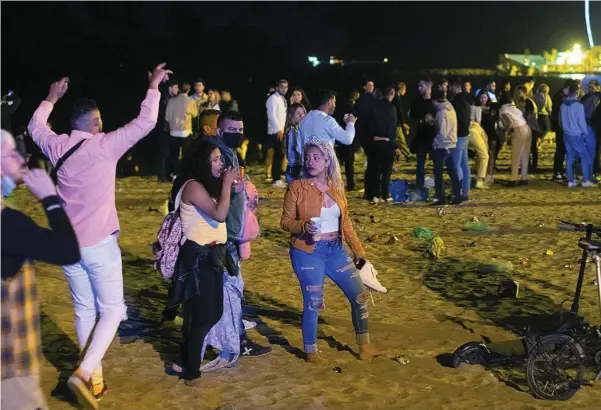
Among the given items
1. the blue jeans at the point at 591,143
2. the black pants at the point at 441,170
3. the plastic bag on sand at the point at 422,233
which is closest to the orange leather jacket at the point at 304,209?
the plastic bag on sand at the point at 422,233

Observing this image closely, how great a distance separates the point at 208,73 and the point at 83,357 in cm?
3795

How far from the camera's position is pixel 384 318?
22.8ft

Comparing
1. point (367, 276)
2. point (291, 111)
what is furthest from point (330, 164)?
point (291, 111)

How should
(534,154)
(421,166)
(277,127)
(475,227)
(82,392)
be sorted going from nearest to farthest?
(82,392)
(475,227)
(421,166)
(277,127)
(534,154)

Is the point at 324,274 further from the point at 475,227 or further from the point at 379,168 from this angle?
the point at 379,168

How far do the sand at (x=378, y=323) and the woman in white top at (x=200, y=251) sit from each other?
0.45 m

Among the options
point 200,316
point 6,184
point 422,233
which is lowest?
point 422,233

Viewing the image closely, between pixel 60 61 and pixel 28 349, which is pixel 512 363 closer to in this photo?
pixel 28 349

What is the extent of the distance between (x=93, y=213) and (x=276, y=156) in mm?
10442

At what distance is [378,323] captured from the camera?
6801 mm

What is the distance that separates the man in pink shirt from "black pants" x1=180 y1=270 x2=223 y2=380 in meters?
0.52

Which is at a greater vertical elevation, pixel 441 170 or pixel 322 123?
pixel 322 123

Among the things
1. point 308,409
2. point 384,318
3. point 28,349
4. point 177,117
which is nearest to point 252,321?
point 384,318

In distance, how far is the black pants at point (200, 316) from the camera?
17.0ft
